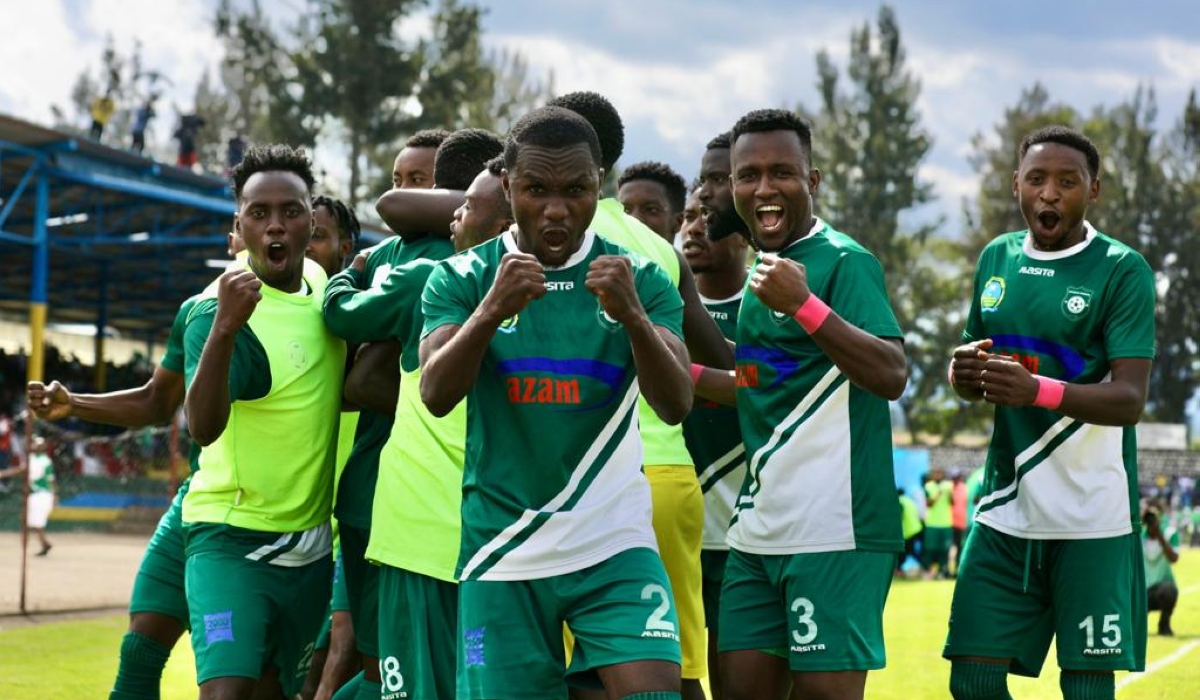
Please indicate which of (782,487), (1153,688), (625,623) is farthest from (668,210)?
(1153,688)

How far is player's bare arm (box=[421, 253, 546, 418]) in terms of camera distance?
Answer: 405 centimetres

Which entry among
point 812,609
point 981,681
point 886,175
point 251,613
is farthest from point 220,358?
point 886,175

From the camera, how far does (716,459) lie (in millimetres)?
6711

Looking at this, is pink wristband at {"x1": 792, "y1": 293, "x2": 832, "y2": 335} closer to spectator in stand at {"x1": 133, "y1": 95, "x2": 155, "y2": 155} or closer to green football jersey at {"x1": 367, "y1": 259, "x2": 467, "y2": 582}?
green football jersey at {"x1": 367, "y1": 259, "x2": 467, "y2": 582}

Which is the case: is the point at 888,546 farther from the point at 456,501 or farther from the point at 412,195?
the point at 412,195

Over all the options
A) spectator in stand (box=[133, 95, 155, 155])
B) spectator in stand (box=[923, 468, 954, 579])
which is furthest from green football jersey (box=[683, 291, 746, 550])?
spectator in stand (box=[133, 95, 155, 155])

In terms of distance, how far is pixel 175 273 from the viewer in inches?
1791

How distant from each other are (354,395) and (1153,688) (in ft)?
27.5

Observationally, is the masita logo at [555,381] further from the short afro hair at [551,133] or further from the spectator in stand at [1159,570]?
the spectator in stand at [1159,570]

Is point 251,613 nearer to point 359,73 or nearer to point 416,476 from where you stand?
point 416,476

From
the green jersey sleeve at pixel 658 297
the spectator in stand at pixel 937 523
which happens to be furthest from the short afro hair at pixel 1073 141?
the spectator in stand at pixel 937 523

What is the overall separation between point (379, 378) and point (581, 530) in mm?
1634

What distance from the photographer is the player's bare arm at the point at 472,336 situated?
13.3ft

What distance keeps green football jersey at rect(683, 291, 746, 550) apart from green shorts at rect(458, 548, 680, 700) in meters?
2.26
